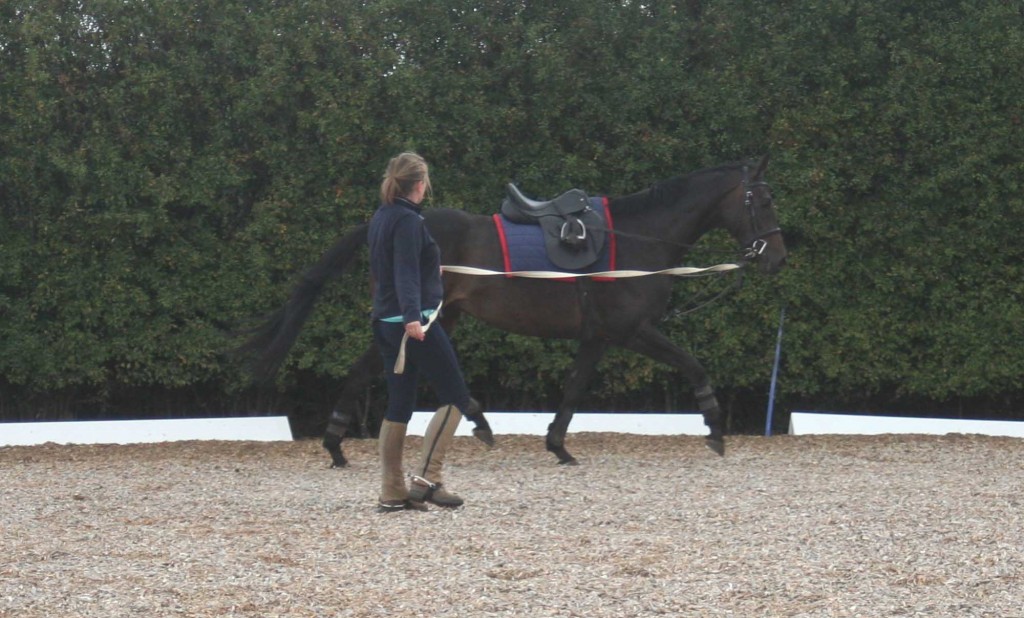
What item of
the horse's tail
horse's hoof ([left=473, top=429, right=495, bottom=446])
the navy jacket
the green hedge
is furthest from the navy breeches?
the green hedge

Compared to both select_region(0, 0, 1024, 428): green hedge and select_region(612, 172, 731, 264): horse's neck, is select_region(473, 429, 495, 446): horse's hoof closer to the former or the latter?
select_region(612, 172, 731, 264): horse's neck

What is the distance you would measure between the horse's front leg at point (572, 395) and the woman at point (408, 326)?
225 centimetres

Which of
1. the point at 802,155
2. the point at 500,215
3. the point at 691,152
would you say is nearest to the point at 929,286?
the point at 802,155

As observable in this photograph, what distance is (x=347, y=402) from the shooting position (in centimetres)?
927

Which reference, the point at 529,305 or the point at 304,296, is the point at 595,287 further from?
the point at 304,296

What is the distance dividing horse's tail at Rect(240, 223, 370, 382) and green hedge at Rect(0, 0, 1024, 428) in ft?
6.89

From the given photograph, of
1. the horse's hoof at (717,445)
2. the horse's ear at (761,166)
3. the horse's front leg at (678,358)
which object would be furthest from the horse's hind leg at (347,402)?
the horse's ear at (761,166)

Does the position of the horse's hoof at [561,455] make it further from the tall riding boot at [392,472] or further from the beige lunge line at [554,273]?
the tall riding boot at [392,472]

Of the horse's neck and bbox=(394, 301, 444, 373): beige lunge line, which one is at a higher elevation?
→ the horse's neck

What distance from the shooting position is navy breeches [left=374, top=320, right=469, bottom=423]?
22.5 feet

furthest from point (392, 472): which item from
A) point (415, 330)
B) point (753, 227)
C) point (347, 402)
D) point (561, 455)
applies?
point (753, 227)

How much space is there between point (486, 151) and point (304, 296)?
2.65 metres

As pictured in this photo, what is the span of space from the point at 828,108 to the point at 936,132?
86 cm

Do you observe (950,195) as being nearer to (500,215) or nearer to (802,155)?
(802,155)
